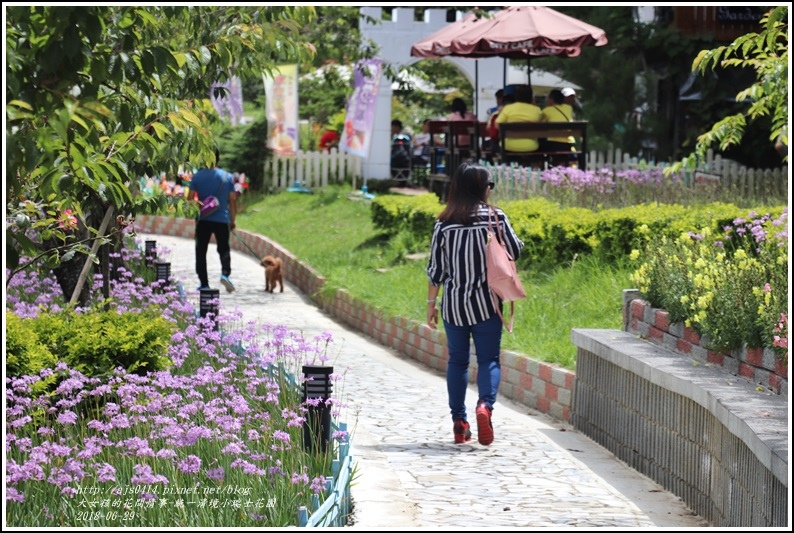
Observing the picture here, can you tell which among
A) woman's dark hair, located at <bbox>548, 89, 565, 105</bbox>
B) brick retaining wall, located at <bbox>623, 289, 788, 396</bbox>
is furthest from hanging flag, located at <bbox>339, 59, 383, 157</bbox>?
brick retaining wall, located at <bbox>623, 289, 788, 396</bbox>

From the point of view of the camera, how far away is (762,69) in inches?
275

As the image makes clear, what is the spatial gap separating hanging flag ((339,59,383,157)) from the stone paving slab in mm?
13035

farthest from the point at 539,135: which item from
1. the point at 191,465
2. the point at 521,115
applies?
the point at 191,465

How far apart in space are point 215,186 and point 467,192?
744cm

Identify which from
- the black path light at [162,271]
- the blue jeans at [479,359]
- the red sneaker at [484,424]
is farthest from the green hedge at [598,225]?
the red sneaker at [484,424]

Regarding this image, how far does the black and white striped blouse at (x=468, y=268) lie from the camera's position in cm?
774

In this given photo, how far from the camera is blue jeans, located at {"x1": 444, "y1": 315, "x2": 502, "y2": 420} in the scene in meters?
7.84

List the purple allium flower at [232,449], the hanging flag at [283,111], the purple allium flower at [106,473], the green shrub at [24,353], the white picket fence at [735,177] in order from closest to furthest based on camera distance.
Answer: the purple allium flower at [106,473] < the purple allium flower at [232,449] < the green shrub at [24,353] < the white picket fence at [735,177] < the hanging flag at [283,111]

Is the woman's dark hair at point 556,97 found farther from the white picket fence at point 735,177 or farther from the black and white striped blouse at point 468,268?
the black and white striped blouse at point 468,268

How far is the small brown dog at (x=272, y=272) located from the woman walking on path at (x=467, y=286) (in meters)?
8.49

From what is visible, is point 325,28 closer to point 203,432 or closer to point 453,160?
point 453,160

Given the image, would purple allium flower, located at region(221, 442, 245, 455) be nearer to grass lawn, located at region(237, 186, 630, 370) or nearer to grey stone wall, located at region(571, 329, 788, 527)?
grey stone wall, located at region(571, 329, 788, 527)

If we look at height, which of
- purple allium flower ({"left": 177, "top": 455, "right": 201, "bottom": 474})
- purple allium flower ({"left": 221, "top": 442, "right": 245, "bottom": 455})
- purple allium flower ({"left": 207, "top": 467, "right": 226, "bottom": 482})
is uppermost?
purple allium flower ({"left": 221, "top": 442, "right": 245, "bottom": 455})

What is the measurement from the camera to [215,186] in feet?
48.5
